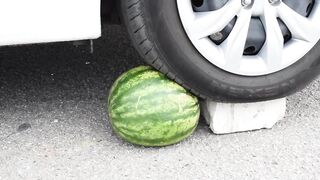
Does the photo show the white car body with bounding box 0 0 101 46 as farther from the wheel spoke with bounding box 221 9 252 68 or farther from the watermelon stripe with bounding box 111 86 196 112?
the wheel spoke with bounding box 221 9 252 68

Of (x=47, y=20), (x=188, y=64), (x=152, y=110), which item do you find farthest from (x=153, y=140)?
(x=47, y=20)

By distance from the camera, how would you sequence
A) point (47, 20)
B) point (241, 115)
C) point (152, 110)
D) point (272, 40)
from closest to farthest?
point (47, 20) < point (152, 110) < point (272, 40) < point (241, 115)

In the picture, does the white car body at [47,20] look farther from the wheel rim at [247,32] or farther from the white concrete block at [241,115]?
the white concrete block at [241,115]

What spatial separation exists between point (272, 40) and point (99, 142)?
1.05 metres

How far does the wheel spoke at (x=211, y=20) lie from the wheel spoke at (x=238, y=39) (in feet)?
0.16

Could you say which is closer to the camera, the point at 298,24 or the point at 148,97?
the point at 148,97

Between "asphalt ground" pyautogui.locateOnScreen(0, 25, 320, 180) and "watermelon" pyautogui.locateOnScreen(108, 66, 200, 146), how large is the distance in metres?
0.11

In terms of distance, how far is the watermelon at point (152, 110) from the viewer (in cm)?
287

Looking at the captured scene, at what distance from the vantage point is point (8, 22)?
2.69 m

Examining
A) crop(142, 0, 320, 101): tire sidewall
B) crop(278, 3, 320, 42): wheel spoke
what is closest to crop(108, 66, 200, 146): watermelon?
crop(142, 0, 320, 101): tire sidewall

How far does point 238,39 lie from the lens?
9.60 ft

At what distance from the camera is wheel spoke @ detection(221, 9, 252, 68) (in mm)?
2912

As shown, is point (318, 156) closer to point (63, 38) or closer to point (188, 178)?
point (188, 178)

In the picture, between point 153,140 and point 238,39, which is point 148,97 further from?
point 238,39
